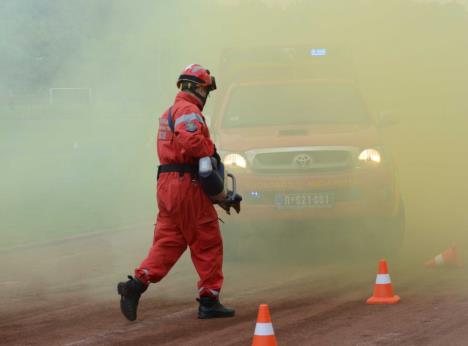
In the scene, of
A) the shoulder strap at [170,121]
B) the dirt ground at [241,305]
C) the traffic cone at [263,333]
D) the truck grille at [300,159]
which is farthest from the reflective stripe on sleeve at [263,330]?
the truck grille at [300,159]

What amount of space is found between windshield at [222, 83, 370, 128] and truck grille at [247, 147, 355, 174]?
2.44ft

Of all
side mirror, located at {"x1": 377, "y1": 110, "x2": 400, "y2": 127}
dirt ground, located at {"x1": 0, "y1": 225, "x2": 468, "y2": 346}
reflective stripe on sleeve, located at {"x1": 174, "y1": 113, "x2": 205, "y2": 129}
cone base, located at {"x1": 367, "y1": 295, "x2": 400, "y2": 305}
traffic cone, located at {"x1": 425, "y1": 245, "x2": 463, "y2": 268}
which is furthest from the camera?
side mirror, located at {"x1": 377, "y1": 110, "x2": 400, "y2": 127}

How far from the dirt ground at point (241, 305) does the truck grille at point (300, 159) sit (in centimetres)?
85

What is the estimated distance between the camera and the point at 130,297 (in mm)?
7512

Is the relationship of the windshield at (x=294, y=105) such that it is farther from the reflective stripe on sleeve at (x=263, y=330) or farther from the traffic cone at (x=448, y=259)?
the reflective stripe on sleeve at (x=263, y=330)

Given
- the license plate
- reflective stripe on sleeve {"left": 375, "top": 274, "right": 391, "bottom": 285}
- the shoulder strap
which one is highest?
the shoulder strap

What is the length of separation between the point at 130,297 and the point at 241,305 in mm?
979

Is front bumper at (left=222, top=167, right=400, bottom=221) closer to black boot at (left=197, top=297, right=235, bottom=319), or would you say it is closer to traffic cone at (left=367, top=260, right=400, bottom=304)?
traffic cone at (left=367, top=260, right=400, bottom=304)

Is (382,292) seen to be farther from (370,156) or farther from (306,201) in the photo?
(370,156)

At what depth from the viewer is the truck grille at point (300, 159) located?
10.6m

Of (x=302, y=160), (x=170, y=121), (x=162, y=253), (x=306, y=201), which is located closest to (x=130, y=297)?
(x=162, y=253)

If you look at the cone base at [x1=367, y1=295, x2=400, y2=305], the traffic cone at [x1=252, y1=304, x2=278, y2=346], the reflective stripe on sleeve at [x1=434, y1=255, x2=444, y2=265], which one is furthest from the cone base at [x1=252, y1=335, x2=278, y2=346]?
the reflective stripe on sleeve at [x1=434, y1=255, x2=444, y2=265]

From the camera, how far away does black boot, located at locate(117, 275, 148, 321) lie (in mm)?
7508

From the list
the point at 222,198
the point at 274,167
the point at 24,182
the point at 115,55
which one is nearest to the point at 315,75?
the point at 274,167
